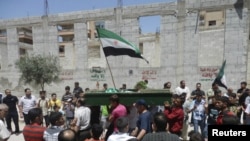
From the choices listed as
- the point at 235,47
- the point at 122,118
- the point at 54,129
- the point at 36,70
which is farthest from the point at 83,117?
the point at 235,47

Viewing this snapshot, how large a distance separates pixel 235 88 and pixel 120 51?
10536mm

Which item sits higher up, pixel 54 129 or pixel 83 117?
pixel 54 129

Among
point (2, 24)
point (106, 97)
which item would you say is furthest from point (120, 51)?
point (2, 24)

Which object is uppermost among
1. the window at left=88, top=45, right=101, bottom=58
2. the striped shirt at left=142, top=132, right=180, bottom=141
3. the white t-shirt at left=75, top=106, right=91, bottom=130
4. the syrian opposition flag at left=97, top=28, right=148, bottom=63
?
the window at left=88, top=45, right=101, bottom=58

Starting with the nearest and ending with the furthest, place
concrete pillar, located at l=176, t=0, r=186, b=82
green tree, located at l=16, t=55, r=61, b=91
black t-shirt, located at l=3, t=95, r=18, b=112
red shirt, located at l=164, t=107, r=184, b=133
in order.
Answer: red shirt, located at l=164, t=107, r=184, b=133 < black t-shirt, located at l=3, t=95, r=18, b=112 < green tree, located at l=16, t=55, r=61, b=91 < concrete pillar, located at l=176, t=0, r=186, b=82

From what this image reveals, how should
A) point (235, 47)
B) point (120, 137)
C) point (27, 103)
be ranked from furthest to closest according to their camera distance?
point (235, 47), point (27, 103), point (120, 137)

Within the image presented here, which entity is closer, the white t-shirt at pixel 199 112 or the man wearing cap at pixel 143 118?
the man wearing cap at pixel 143 118

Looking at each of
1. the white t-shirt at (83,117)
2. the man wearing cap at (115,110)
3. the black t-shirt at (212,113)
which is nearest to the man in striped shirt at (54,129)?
the man wearing cap at (115,110)

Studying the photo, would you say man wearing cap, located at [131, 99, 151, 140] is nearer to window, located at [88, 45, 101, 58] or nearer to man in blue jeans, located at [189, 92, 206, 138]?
man in blue jeans, located at [189, 92, 206, 138]

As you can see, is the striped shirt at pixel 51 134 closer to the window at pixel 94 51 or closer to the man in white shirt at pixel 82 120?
the man in white shirt at pixel 82 120

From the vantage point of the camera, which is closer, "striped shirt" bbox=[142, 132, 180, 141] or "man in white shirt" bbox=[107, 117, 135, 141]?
"striped shirt" bbox=[142, 132, 180, 141]

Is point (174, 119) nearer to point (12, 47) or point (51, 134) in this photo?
point (51, 134)

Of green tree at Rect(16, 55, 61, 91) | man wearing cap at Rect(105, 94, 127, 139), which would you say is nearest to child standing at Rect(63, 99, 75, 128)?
man wearing cap at Rect(105, 94, 127, 139)

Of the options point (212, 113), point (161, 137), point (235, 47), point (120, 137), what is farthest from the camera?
point (235, 47)
